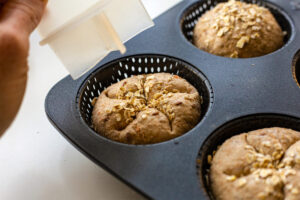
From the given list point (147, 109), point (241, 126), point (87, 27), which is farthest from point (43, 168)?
point (241, 126)

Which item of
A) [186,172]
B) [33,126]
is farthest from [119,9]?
[33,126]

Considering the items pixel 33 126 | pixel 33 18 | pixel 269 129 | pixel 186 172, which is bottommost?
pixel 269 129

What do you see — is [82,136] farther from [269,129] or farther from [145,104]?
[269,129]

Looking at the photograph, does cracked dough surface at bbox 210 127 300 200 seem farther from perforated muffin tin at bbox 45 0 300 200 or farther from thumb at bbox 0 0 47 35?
thumb at bbox 0 0 47 35

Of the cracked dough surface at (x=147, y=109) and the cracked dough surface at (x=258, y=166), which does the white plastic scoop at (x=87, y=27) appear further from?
the cracked dough surface at (x=258, y=166)

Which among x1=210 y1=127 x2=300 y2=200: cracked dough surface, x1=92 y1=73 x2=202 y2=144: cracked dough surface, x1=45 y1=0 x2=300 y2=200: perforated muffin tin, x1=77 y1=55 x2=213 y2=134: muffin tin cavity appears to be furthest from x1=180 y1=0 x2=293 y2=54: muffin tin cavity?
x1=210 y1=127 x2=300 y2=200: cracked dough surface

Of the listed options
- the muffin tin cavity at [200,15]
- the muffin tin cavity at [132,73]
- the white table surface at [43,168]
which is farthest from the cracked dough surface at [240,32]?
the white table surface at [43,168]
